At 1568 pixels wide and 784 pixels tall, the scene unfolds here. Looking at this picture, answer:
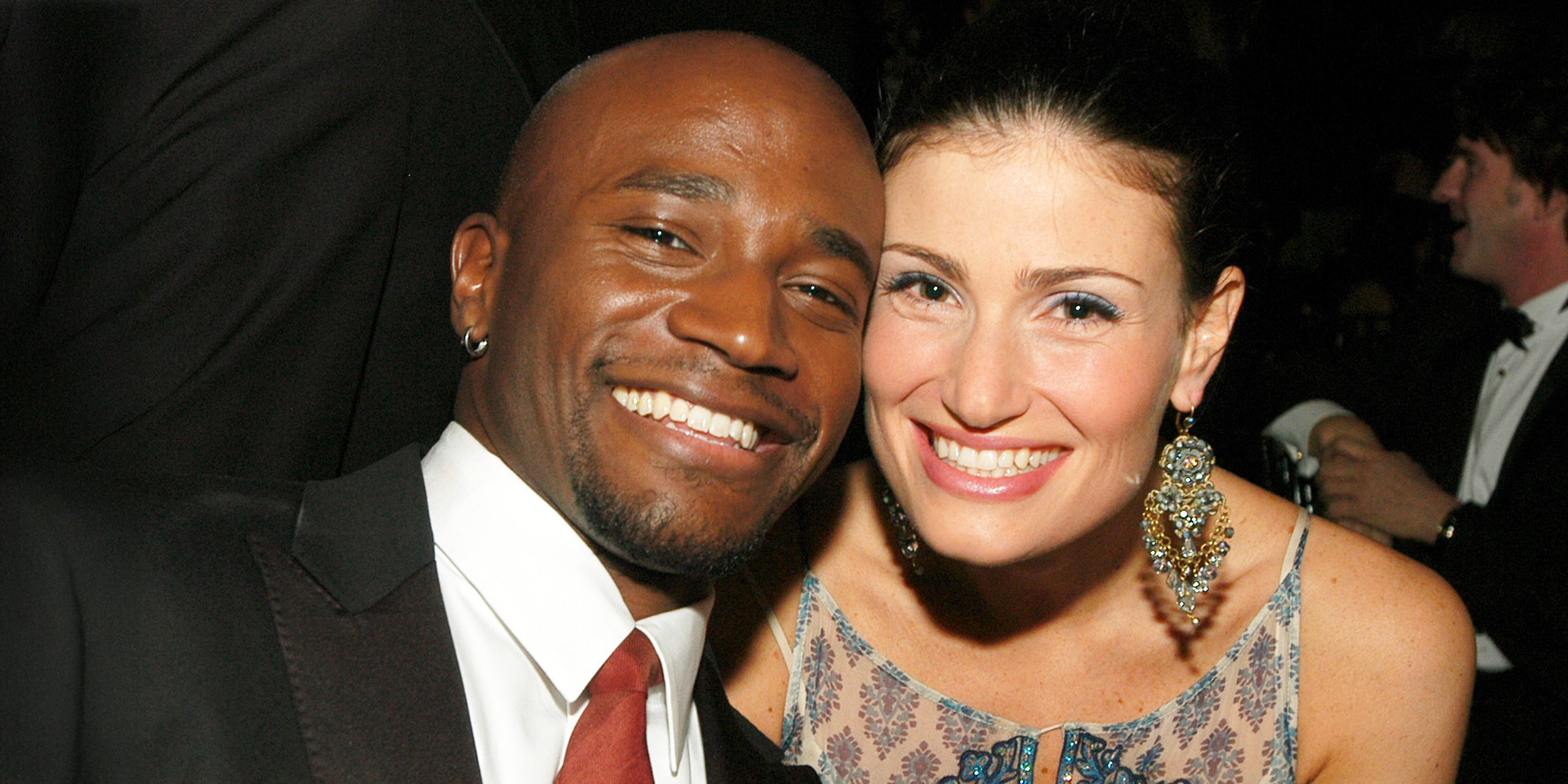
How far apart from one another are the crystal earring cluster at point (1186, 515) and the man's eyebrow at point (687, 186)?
A: 893 mm

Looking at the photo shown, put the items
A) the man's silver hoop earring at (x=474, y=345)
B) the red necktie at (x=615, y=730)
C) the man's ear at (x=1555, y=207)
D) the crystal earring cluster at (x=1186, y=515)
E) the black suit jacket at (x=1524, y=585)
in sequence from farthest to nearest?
1. the man's ear at (x=1555, y=207)
2. the black suit jacket at (x=1524, y=585)
3. the crystal earring cluster at (x=1186, y=515)
4. the man's silver hoop earring at (x=474, y=345)
5. the red necktie at (x=615, y=730)

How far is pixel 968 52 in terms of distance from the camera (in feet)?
6.54

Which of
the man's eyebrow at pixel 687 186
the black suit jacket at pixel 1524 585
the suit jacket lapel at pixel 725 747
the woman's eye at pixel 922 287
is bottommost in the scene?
the black suit jacket at pixel 1524 585

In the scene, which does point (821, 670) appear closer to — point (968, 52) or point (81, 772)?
point (968, 52)

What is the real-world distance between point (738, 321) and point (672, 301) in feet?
0.29

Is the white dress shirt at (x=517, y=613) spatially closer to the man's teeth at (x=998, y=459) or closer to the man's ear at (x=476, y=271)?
the man's ear at (x=476, y=271)

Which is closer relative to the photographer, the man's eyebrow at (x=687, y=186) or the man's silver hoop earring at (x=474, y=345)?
the man's eyebrow at (x=687, y=186)

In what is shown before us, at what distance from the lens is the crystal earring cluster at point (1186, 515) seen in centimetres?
200

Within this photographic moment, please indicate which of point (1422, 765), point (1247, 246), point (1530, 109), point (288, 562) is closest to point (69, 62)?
point (288, 562)

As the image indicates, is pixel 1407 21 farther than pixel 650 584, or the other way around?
pixel 1407 21

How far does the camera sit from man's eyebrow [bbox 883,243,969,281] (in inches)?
71.3

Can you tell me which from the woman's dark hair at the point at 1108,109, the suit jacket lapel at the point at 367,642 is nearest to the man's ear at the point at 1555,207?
the woman's dark hair at the point at 1108,109

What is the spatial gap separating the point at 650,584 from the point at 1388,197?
475 cm

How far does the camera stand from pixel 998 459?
1870mm
